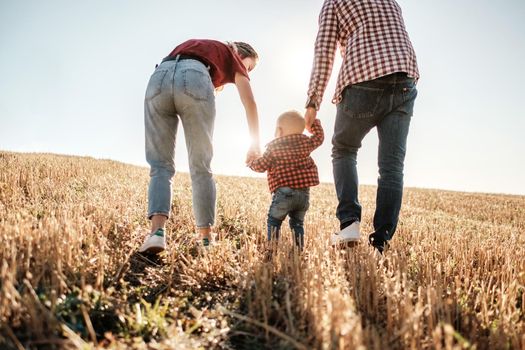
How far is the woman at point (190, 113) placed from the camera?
2.96 m

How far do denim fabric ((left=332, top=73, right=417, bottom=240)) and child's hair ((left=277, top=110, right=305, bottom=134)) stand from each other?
1.69ft

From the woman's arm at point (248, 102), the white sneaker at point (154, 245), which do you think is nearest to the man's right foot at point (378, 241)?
the woman's arm at point (248, 102)

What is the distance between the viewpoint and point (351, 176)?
133 inches

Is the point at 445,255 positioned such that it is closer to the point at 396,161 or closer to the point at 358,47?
the point at 396,161

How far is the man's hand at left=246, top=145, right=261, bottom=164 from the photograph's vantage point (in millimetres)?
3551

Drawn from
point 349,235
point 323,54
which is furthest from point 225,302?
point 323,54

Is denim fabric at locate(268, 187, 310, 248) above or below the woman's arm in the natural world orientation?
below

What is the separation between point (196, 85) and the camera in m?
2.94

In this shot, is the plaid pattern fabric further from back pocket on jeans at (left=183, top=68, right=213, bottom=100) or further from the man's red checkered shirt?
back pocket on jeans at (left=183, top=68, right=213, bottom=100)

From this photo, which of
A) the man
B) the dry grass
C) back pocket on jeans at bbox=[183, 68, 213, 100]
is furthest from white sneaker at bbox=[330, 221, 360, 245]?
back pocket on jeans at bbox=[183, 68, 213, 100]

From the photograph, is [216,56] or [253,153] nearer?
[216,56]

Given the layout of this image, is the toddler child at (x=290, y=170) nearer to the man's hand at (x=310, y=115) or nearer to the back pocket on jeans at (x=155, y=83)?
the man's hand at (x=310, y=115)

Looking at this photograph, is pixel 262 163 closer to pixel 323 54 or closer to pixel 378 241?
pixel 323 54

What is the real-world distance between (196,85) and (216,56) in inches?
18.9
